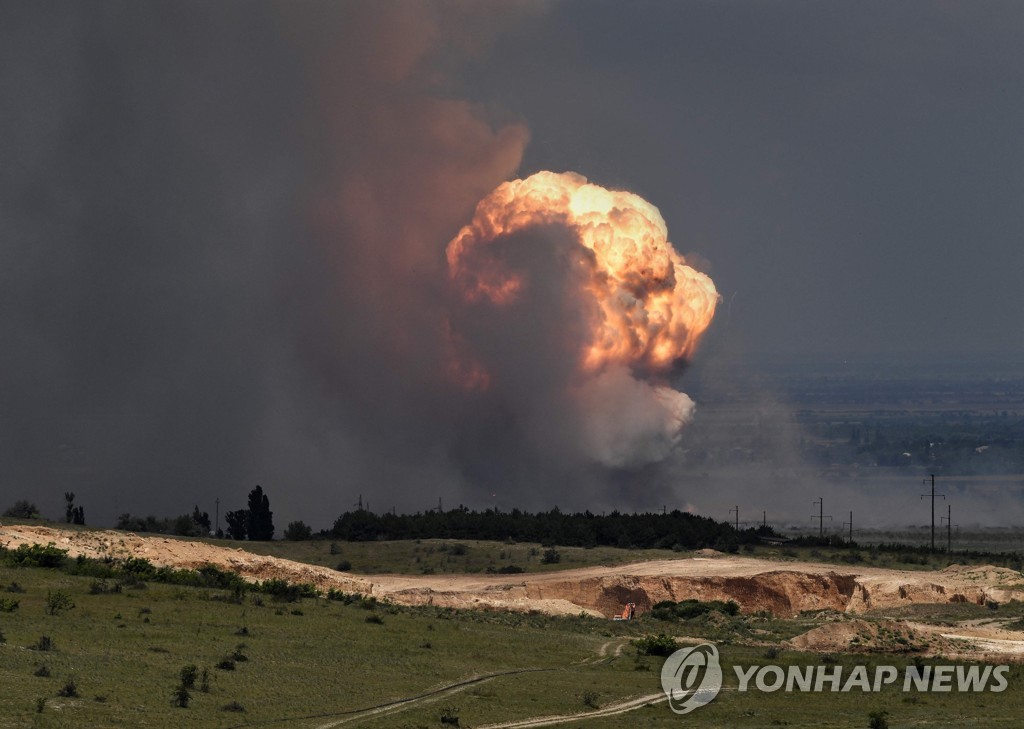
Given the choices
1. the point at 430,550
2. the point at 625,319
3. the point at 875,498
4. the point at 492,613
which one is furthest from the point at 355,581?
the point at 875,498

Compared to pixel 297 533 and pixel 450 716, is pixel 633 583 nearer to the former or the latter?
pixel 297 533

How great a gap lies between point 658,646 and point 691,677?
4.77 m

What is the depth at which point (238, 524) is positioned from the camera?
415ft

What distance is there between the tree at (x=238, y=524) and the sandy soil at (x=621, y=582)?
36.2 m

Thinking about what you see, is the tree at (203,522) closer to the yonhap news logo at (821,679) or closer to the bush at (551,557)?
the bush at (551,557)

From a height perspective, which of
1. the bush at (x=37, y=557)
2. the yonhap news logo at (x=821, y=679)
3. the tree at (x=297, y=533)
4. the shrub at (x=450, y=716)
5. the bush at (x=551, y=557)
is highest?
the tree at (x=297, y=533)

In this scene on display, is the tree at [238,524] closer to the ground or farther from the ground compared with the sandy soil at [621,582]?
farther from the ground

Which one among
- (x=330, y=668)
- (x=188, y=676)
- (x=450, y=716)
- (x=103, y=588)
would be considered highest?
(x=103, y=588)

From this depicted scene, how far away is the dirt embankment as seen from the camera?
79438 millimetres

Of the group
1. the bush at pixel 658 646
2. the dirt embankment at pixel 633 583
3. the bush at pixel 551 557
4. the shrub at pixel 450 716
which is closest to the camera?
the shrub at pixel 450 716

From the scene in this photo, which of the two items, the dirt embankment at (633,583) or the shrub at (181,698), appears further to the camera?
the dirt embankment at (633,583)

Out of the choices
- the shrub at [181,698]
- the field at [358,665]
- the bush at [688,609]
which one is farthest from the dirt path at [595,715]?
the bush at [688,609]

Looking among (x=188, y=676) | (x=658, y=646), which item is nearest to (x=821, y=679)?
(x=658, y=646)

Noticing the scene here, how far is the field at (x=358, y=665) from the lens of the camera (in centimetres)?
4609
